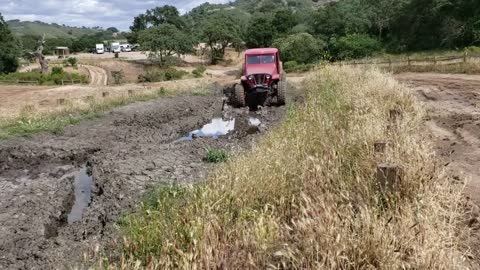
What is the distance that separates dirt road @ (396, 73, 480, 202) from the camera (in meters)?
6.83

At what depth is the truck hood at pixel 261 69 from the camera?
60.0 ft

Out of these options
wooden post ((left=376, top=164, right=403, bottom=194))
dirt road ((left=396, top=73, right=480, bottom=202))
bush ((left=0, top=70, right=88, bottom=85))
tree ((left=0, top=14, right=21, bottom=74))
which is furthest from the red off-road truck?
tree ((left=0, top=14, right=21, bottom=74))

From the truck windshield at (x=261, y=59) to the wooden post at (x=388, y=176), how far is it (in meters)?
14.6

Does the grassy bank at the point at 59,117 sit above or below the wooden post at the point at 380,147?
below

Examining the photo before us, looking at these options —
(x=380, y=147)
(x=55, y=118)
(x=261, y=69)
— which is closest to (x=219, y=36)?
(x=261, y=69)

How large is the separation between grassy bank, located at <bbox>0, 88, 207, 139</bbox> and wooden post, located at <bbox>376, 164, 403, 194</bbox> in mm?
10926

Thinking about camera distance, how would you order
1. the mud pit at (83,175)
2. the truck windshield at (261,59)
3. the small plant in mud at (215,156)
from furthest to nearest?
the truck windshield at (261,59) < the small plant in mud at (215,156) < the mud pit at (83,175)

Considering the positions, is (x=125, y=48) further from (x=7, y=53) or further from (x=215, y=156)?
(x=215, y=156)

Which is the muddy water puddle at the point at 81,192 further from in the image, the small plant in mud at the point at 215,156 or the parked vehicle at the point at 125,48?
the parked vehicle at the point at 125,48

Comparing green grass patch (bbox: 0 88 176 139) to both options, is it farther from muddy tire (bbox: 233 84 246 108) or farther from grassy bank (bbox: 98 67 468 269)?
grassy bank (bbox: 98 67 468 269)

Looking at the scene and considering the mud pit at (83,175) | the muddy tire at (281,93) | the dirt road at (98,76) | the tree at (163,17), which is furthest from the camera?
the tree at (163,17)

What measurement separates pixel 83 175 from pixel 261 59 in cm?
1033

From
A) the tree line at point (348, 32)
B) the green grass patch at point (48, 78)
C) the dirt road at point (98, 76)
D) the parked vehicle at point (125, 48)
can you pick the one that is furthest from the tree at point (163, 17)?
the green grass patch at point (48, 78)

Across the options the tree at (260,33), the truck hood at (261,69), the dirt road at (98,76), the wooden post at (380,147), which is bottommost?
the dirt road at (98,76)
